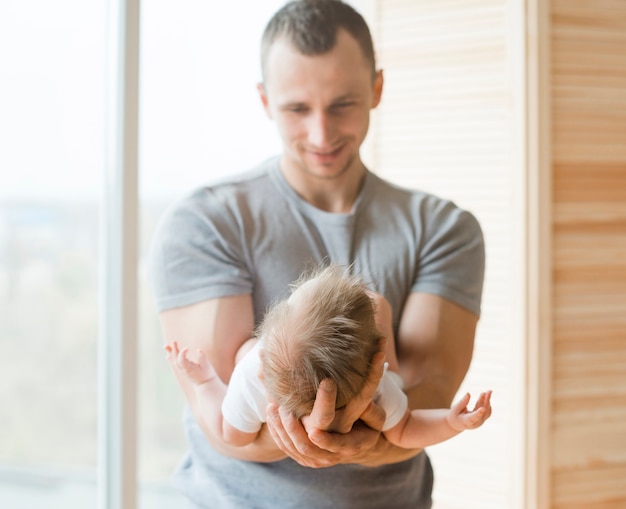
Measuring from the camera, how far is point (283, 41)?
1.52 m

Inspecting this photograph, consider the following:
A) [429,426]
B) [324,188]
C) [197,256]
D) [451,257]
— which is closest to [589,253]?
[451,257]

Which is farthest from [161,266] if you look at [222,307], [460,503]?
[460,503]

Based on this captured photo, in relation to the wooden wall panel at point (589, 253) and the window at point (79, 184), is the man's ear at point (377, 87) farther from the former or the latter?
the wooden wall panel at point (589, 253)

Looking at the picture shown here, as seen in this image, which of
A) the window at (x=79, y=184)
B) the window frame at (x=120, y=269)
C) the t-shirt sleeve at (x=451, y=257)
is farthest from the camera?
the window frame at (x=120, y=269)

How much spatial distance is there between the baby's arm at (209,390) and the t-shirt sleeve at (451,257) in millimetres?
426

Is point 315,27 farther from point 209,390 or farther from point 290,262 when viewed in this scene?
point 209,390

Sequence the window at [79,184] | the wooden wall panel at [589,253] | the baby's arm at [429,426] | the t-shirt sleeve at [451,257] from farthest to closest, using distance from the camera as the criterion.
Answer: the wooden wall panel at [589,253] → the window at [79,184] → the t-shirt sleeve at [451,257] → the baby's arm at [429,426]

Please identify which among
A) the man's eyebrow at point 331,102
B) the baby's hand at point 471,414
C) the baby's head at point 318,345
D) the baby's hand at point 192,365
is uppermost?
the man's eyebrow at point 331,102

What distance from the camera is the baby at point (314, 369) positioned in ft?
4.13

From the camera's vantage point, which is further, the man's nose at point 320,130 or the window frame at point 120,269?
the window frame at point 120,269

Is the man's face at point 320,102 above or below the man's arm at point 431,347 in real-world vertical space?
above

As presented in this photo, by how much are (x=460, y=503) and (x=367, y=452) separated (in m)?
1.47

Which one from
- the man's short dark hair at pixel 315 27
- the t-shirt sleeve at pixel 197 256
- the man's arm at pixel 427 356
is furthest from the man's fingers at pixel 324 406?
the man's short dark hair at pixel 315 27

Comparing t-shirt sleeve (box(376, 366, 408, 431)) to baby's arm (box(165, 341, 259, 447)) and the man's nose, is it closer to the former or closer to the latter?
baby's arm (box(165, 341, 259, 447))
